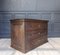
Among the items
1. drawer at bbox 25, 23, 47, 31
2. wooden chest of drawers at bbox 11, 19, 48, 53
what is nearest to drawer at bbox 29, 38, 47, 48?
wooden chest of drawers at bbox 11, 19, 48, 53

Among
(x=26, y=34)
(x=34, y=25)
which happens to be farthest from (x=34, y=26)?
(x=26, y=34)

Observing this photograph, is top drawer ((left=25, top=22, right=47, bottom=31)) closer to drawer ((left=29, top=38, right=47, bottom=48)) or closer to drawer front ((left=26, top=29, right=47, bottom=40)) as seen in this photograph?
drawer front ((left=26, top=29, right=47, bottom=40))

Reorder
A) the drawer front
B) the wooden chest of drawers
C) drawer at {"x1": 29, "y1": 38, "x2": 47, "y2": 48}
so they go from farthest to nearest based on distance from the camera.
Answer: drawer at {"x1": 29, "y1": 38, "x2": 47, "y2": 48} < the drawer front < the wooden chest of drawers

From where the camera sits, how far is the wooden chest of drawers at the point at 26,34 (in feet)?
8.30

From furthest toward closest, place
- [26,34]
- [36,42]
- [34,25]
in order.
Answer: [36,42]
[34,25]
[26,34]

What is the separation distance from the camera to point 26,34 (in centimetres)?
255

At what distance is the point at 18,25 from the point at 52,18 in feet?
6.68

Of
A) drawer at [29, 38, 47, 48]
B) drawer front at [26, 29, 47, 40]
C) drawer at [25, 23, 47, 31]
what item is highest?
drawer at [25, 23, 47, 31]

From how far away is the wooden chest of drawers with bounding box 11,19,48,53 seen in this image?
2.53 metres

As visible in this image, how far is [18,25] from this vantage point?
2.67m

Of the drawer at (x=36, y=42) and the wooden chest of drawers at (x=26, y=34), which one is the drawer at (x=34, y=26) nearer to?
the wooden chest of drawers at (x=26, y=34)

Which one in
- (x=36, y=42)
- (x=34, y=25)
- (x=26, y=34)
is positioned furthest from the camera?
(x=36, y=42)

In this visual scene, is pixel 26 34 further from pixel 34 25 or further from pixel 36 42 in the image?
pixel 36 42

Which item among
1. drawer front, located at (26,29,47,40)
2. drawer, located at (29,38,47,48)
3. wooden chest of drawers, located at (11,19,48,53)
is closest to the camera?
wooden chest of drawers, located at (11,19,48,53)
